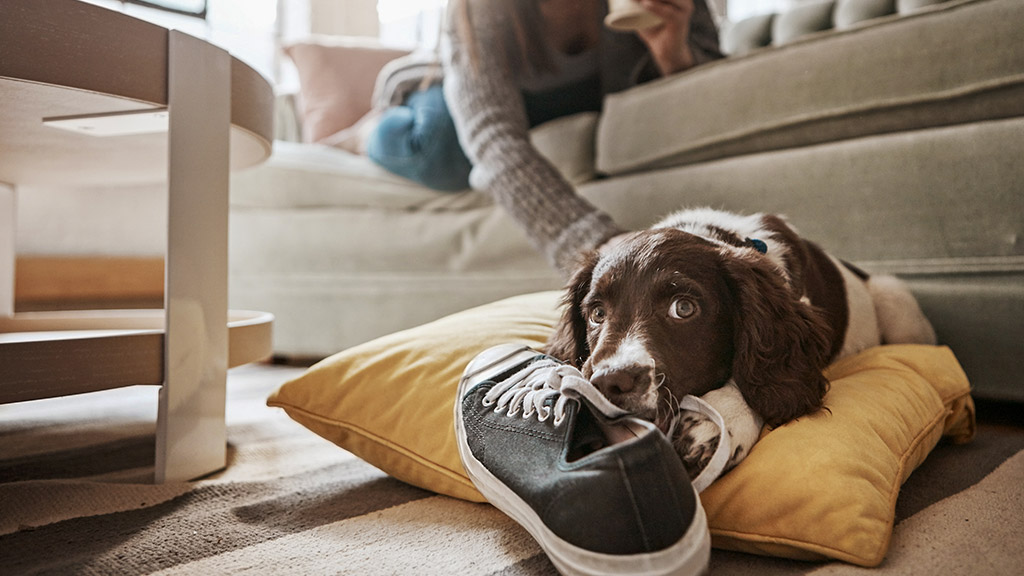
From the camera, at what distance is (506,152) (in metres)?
2.39

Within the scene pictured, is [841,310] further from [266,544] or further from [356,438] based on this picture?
[266,544]

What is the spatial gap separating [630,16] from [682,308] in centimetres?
135

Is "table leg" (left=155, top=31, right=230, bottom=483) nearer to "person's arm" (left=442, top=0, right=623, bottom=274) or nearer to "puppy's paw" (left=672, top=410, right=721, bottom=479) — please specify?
"puppy's paw" (left=672, top=410, right=721, bottom=479)

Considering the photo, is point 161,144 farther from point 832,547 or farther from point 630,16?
point 832,547

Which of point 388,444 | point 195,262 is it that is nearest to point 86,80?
point 195,262

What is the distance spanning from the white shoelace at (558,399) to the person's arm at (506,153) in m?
1.01

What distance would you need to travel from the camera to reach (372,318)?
294 centimetres

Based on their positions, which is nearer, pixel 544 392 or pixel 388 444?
pixel 544 392

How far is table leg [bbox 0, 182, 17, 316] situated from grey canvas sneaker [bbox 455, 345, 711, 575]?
176 centimetres

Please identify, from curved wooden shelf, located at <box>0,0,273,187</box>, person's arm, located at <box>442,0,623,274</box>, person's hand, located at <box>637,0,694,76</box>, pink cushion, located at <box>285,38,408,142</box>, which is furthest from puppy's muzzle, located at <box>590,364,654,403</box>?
pink cushion, located at <box>285,38,408,142</box>

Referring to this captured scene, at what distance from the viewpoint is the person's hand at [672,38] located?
2.49m

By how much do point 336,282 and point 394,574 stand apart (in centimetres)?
215

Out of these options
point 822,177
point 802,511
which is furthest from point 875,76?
point 802,511

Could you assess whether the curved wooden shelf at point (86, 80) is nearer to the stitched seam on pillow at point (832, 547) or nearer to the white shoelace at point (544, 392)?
the white shoelace at point (544, 392)
